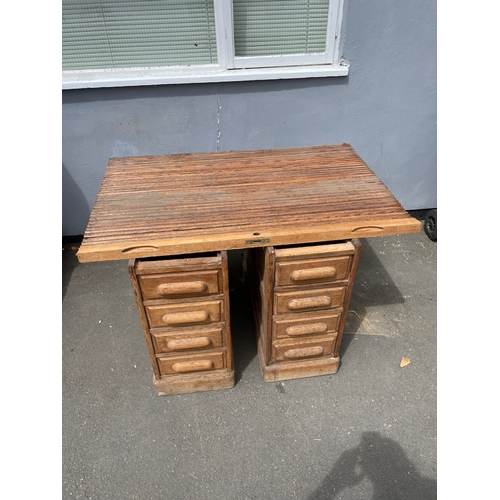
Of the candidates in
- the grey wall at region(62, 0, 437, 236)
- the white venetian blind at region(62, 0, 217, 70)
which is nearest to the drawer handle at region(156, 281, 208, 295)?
the grey wall at region(62, 0, 437, 236)

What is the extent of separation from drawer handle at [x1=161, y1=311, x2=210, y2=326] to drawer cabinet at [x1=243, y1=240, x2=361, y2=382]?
290 mm

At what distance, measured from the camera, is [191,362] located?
1.74 meters

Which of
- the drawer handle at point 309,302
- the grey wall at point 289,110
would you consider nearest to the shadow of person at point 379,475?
the drawer handle at point 309,302

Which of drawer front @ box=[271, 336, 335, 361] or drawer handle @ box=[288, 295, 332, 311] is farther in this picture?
drawer front @ box=[271, 336, 335, 361]

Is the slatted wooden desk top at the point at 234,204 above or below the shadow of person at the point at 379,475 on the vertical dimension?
above

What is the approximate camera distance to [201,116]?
7.88 ft

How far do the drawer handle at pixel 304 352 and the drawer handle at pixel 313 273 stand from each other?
18.4 inches

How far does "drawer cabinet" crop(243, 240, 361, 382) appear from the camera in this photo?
148cm

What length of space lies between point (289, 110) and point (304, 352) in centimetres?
155

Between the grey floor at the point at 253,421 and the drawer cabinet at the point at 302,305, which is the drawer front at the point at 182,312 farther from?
the grey floor at the point at 253,421

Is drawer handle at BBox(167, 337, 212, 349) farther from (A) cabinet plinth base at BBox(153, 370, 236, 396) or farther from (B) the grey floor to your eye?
(B) the grey floor

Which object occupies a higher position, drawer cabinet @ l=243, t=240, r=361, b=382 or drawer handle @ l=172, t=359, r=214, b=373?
drawer cabinet @ l=243, t=240, r=361, b=382

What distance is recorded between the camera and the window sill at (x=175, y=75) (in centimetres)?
222

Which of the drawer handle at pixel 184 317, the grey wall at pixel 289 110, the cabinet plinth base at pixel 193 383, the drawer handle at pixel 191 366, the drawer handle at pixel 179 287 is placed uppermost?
the grey wall at pixel 289 110
